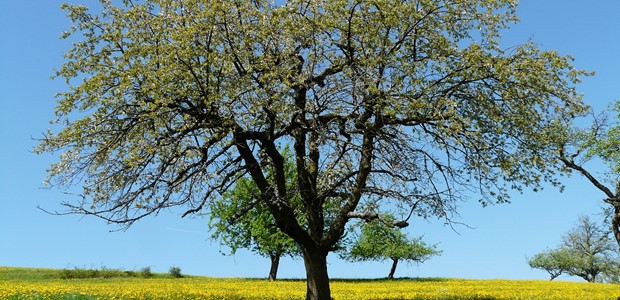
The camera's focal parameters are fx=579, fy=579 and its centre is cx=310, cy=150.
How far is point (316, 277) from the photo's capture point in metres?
19.2

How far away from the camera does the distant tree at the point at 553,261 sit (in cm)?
7594

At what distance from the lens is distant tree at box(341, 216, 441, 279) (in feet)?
193

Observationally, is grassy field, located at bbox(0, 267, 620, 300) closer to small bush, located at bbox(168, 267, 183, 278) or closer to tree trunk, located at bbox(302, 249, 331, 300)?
small bush, located at bbox(168, 267, 183, 278)

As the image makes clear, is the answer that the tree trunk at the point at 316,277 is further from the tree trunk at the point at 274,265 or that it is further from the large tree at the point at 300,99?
the tree trunk at the point at 274,265

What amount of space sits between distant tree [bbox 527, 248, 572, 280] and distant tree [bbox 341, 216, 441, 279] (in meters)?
23.0

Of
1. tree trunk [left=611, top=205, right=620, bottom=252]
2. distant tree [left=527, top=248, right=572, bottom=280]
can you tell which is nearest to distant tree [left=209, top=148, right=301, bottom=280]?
tree trunk [left=611, top=205, right=620, bottom=252]

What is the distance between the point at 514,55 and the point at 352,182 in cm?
671

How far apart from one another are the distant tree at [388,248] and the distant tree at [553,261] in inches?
907

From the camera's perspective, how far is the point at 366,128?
18.0 m

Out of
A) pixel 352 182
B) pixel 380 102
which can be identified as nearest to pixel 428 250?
pixel 352 182

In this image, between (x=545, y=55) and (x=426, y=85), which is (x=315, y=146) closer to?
(x=426, y=85)

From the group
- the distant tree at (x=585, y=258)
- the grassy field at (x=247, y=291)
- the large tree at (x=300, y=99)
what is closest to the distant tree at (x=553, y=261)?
the distant tree at (x=585, y=258)

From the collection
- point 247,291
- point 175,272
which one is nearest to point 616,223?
point 247,291

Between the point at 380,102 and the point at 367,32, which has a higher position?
the point at 367,32
